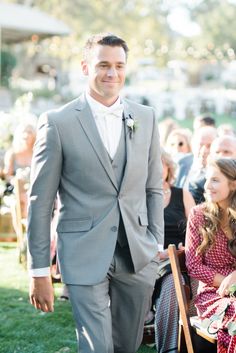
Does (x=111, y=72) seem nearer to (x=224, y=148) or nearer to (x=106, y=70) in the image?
(x=106, y=70)

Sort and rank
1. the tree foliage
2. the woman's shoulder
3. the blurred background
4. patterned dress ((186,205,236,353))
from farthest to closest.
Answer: the tree foliage → the blurred background → the woman's shoulder → patterned dress ((186,205,236,353))

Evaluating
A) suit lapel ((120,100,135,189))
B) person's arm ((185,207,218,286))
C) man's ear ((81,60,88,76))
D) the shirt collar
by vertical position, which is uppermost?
man's ear ((81,60,88,76))

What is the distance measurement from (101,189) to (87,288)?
513mm

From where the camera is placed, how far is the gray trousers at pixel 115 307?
11.9ft

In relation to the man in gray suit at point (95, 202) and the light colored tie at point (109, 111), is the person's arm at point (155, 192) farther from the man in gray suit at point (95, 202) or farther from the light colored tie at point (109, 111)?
the light colored tie at point (109, 111)

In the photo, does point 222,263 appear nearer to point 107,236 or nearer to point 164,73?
point 107,236

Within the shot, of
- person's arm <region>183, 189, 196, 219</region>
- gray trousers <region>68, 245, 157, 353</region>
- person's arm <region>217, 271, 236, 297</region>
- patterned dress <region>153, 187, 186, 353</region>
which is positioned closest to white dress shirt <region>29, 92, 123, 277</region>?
gray trousers <region>68, 245, 157, 353</region>

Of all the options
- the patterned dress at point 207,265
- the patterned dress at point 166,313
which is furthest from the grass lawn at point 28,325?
the patterned dress at point 207,265

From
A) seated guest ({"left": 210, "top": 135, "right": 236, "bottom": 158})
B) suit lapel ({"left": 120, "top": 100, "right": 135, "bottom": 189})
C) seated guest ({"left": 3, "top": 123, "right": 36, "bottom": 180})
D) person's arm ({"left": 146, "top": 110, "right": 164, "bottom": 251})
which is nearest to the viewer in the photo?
suit lapel ({"left": 120, "top": 100, "right": 135, "bottom": 189})

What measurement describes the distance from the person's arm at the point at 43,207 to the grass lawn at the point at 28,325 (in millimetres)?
1885

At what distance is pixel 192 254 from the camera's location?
452 cm

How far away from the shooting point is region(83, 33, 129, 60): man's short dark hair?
3.71 meters

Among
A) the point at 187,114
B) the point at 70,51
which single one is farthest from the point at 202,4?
the point at 187,114

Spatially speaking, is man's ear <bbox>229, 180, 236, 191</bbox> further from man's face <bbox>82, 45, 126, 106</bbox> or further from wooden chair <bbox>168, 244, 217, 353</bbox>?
man's face <bbox>82, 45, 126, 106</bbox>
